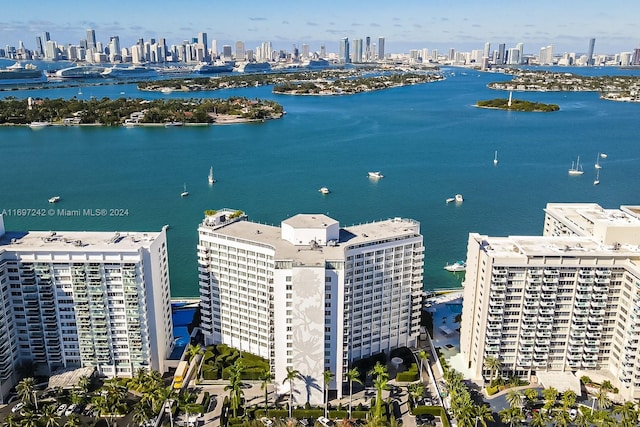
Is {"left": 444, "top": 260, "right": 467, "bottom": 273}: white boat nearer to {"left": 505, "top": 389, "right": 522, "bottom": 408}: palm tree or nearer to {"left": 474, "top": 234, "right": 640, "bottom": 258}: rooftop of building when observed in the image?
{"left": 474, "top": 234, "right": 640, "bottom": 258}: rooftop of building

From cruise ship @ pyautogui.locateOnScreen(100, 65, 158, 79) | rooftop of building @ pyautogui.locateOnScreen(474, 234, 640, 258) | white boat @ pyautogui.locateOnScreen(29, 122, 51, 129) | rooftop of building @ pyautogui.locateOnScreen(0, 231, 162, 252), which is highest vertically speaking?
cruise ship @ pyautogui.locateOnScreen(100, 65, 158, 79)

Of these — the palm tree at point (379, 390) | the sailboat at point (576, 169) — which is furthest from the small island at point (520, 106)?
the palm tree at point (379, 390)

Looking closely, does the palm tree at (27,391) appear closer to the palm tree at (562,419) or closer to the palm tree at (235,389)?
the palm tree at (235,389)

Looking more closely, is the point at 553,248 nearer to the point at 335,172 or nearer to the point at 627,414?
the point at 627,414

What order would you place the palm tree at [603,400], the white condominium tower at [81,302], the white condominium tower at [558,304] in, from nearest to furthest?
the palm tree at [603,400] < the white condominium tower at [81,302] < the white condominium tower at [558,304]

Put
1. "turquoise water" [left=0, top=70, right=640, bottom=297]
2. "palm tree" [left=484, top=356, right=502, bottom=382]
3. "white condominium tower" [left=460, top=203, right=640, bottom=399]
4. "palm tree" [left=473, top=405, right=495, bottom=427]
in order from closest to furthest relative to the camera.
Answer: "palm tree" [left=473, top=405, right=495, bottom=427], "white condominium tower" [left=460, top=203, right=640, bottom=399], "palm tree" [left=484, top=356, right=502, bottom=382], "turquoise water" [left=0, top=70, right=640, bottom=297]

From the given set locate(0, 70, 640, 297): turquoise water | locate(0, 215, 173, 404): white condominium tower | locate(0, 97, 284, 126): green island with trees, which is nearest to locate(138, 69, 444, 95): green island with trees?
locate(0, 97, 284, 126): green island with trees

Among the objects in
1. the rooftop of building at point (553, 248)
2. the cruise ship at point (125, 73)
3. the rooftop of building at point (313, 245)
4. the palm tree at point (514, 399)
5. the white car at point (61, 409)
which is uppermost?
the cruise ship at point (125, 73)

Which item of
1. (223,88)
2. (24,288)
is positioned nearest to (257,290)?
(24,288)
